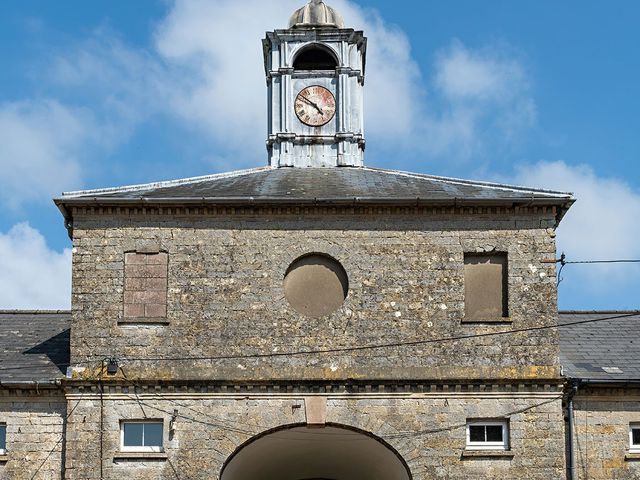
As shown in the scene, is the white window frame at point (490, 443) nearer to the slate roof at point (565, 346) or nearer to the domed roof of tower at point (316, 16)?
the slate roof at point (565, 346)

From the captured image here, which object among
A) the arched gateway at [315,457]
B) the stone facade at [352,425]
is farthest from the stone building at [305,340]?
the arched gateway at [315,457]

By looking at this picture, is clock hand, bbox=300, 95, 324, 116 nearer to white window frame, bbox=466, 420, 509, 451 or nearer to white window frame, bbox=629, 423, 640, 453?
white window frame, bbox=466, 420, 509, 451

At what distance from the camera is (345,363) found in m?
23.6

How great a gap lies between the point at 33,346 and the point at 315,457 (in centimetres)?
747

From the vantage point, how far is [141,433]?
23500 millimetres

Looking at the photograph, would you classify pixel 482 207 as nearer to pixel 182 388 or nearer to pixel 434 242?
pixel 434 242

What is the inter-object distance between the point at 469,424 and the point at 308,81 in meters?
10.4

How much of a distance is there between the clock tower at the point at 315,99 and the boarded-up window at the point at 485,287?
5709 millimetres

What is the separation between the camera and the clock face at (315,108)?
1159 inches

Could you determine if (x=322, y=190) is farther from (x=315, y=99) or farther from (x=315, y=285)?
(x=315, y=99)

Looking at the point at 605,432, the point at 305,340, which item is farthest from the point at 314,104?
the point at 605,432

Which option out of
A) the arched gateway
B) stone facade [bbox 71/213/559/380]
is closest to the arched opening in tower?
stone facade [bbox 71/213/559/380]

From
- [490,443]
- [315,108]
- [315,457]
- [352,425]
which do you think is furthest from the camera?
[315,108]

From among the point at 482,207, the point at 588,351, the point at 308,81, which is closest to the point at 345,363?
the point at 482,207
